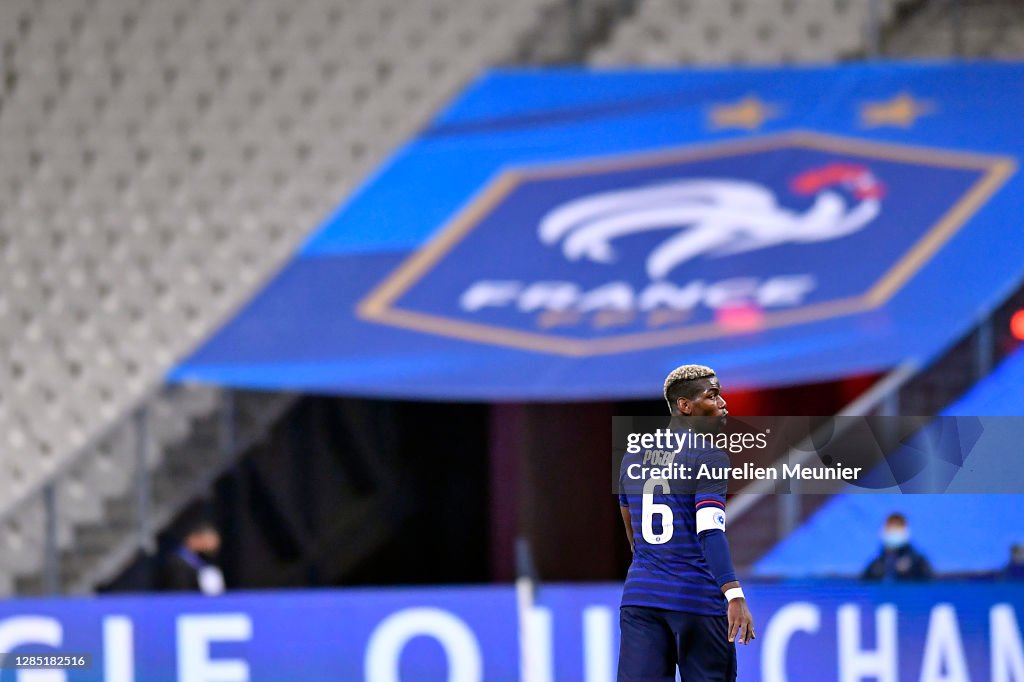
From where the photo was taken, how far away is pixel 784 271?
24.9 feet

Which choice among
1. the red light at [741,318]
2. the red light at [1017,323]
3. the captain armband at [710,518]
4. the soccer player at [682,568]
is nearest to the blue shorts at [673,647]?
the soccer player at [682,568]

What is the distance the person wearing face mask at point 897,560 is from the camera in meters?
5.48

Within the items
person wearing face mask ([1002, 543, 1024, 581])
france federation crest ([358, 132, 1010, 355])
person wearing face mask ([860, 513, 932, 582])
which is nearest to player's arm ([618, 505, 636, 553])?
person wearing face mask ([860, 513, 932, 582])

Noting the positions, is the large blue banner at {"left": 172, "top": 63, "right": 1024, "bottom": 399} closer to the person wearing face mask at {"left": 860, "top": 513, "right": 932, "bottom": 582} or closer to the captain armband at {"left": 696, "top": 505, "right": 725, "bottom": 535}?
the person wearing face mask at {"left": 860, "top": 513, "right": 932, "bottom": 582}

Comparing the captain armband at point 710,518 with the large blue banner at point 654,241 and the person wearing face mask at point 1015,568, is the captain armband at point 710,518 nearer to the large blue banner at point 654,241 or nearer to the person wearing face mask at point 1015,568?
the person wearing face mask at point 1015,568

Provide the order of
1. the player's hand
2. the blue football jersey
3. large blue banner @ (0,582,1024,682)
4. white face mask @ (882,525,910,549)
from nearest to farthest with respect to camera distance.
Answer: the player's hand < the blue football jersey < white face mask @ (882,525,910,549) < large blue banner @ (0,582,1024,682)

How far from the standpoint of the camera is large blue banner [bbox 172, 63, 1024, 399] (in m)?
7.27

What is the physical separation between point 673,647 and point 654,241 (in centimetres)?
421

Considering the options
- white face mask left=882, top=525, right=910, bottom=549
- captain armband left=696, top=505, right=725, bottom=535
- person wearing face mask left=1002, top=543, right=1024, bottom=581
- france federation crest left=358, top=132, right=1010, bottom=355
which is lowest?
person wearing face mask left=1002, top=543, right=1024, bottom=581

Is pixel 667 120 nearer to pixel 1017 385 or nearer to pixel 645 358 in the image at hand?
pixel 645 358

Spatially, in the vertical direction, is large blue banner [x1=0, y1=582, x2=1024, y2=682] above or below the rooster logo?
below

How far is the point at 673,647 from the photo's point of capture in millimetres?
3807

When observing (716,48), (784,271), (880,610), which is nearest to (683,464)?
(880,610)

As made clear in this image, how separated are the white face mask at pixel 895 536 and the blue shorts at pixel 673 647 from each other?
189 cm
